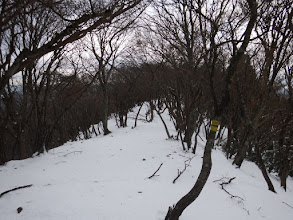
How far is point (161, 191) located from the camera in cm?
297

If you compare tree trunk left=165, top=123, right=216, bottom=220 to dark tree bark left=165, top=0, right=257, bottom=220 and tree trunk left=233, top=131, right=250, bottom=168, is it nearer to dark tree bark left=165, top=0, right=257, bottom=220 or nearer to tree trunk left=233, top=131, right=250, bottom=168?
dark tree bark left=165, top=0, right=257, bottom=220

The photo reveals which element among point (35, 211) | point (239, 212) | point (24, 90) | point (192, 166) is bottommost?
point (239, 212)

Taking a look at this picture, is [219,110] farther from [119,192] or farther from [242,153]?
[242,153]

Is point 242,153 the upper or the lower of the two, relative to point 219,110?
lower

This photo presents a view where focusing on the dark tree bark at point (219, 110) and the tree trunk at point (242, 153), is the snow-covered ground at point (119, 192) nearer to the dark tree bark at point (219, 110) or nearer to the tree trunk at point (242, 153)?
the dark tree bark at point (219, 110)

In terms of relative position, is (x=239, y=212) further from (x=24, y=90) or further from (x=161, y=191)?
(x=24, y=90)

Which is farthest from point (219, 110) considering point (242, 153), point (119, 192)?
point (242, 153)

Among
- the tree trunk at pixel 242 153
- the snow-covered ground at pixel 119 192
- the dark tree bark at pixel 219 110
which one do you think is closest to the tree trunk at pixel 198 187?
the dark tree bark at pixel 219 110

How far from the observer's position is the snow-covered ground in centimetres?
233

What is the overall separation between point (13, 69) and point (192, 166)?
3.98 meters

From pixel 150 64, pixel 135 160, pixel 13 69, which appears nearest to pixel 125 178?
pixel 135 160

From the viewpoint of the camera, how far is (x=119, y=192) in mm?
2826

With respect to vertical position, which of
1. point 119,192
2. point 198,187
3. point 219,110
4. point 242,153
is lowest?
point 242,153

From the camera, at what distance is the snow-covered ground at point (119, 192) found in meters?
2.33
